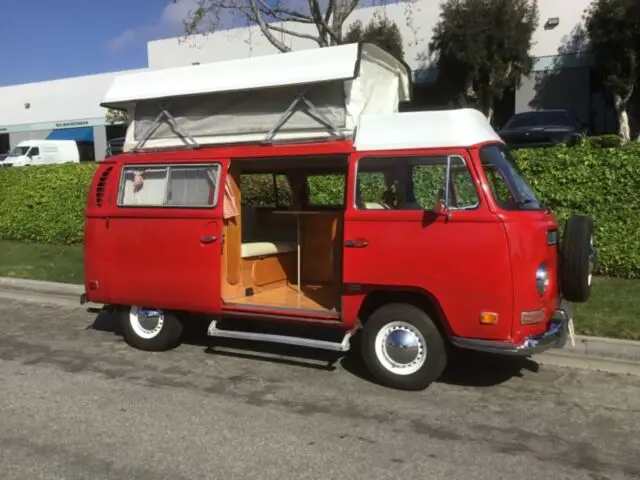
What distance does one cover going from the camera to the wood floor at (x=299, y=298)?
6605 mm

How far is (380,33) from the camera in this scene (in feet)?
87.2

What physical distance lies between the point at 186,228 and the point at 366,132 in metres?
2.05

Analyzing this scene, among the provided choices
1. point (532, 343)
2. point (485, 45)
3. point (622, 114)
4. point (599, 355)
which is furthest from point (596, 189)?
point (485, 45)

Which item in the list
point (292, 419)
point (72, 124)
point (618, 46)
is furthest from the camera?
point (72, 124)

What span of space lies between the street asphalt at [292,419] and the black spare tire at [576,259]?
2.87ft

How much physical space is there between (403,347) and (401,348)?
2 cm

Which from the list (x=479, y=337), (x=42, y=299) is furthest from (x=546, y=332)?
(x=42, y=299)

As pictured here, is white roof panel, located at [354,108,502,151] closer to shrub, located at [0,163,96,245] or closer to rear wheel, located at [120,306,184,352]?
rear wheel, located at [120,306,184,352]

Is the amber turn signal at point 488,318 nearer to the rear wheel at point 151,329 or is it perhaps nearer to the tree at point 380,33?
the rear wheel at point 151,329

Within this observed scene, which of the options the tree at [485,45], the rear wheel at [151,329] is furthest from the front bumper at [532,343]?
the tree at [485,45]

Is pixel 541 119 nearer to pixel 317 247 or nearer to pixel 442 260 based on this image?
pixel 317 247

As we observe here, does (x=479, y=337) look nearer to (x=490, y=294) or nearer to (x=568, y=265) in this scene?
(x=490, y=294)

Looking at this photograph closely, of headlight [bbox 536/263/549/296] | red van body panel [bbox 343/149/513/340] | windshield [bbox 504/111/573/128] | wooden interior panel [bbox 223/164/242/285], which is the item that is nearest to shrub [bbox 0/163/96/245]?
wooden interior panel [bbox 223/164/242/285]

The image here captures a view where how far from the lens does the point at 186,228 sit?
6.66 meters
